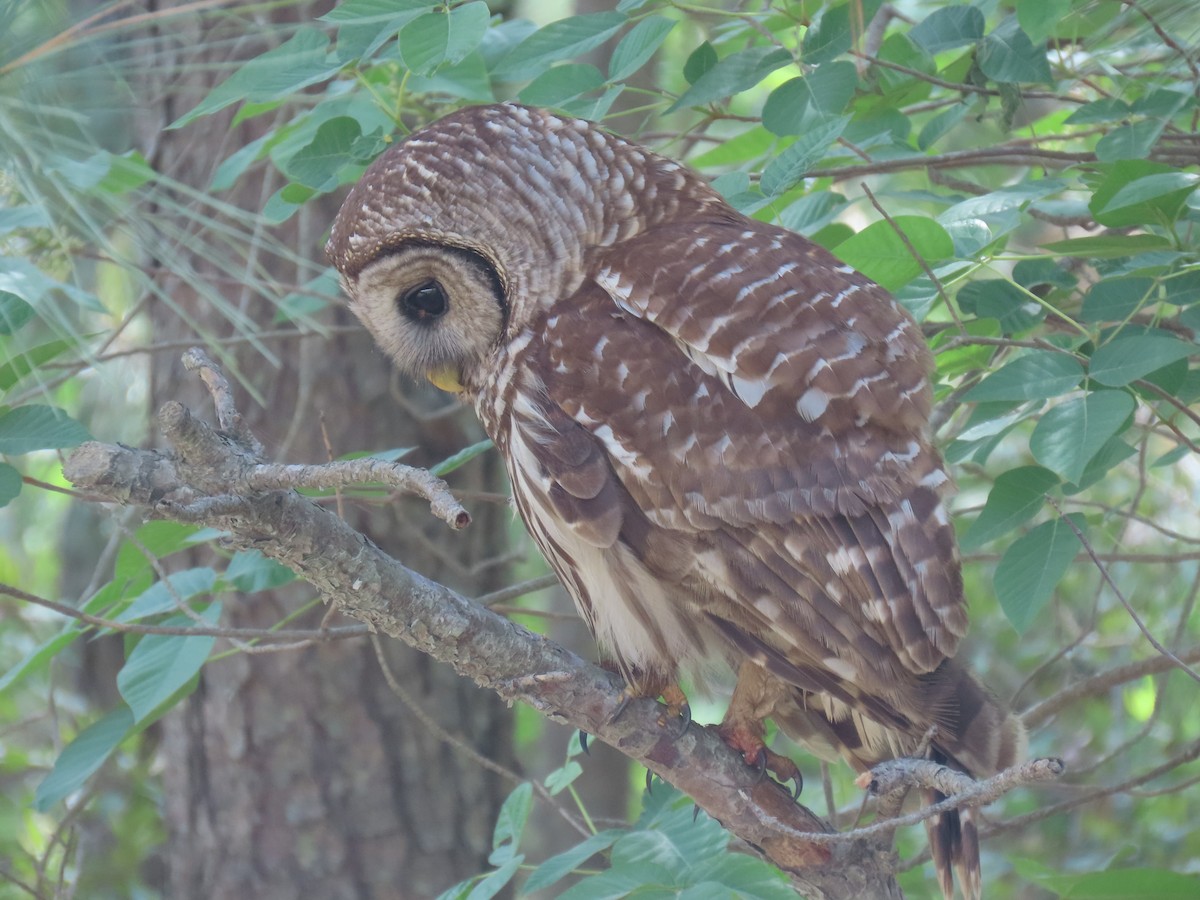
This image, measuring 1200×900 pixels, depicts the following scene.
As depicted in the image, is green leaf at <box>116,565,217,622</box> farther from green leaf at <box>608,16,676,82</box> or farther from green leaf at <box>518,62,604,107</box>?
green leaf at <box>608,16,676,82</box>

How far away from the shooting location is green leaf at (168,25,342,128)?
215 centimetres

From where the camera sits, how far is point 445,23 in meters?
1.97

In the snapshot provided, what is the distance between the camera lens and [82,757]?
2.30m

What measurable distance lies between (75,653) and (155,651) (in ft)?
8.55

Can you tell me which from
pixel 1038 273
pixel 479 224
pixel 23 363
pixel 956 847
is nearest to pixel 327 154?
pixel 479 224

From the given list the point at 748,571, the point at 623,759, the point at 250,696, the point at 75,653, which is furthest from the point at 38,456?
the point at 748,571

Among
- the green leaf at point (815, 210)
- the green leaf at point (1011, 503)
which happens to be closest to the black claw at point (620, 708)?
the green leaf at point (1011, 503)

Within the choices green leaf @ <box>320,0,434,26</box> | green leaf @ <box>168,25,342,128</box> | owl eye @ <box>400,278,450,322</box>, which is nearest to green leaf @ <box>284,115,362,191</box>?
green leaf @ <box>168,25,342,128</box>

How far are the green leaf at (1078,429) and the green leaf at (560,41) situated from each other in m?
1.07

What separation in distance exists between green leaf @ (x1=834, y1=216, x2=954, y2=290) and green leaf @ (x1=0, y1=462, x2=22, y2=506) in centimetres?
149

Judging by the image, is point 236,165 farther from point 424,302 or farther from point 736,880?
point 736,880

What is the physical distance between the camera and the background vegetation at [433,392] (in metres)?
2.02

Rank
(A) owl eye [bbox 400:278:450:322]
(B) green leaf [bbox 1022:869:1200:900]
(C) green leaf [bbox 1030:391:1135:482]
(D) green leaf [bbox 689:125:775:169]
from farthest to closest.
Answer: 1. (D) green leaf [bbox 689:125:775:169]
2. (A) owl eye [bbox 400:278:450:322]
3. (B) green leaf [bbox 1022:869:1200:900]
4. (C) green leaf [bbox 1030:391:1135:482]

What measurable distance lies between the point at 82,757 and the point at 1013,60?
7.30 feet
